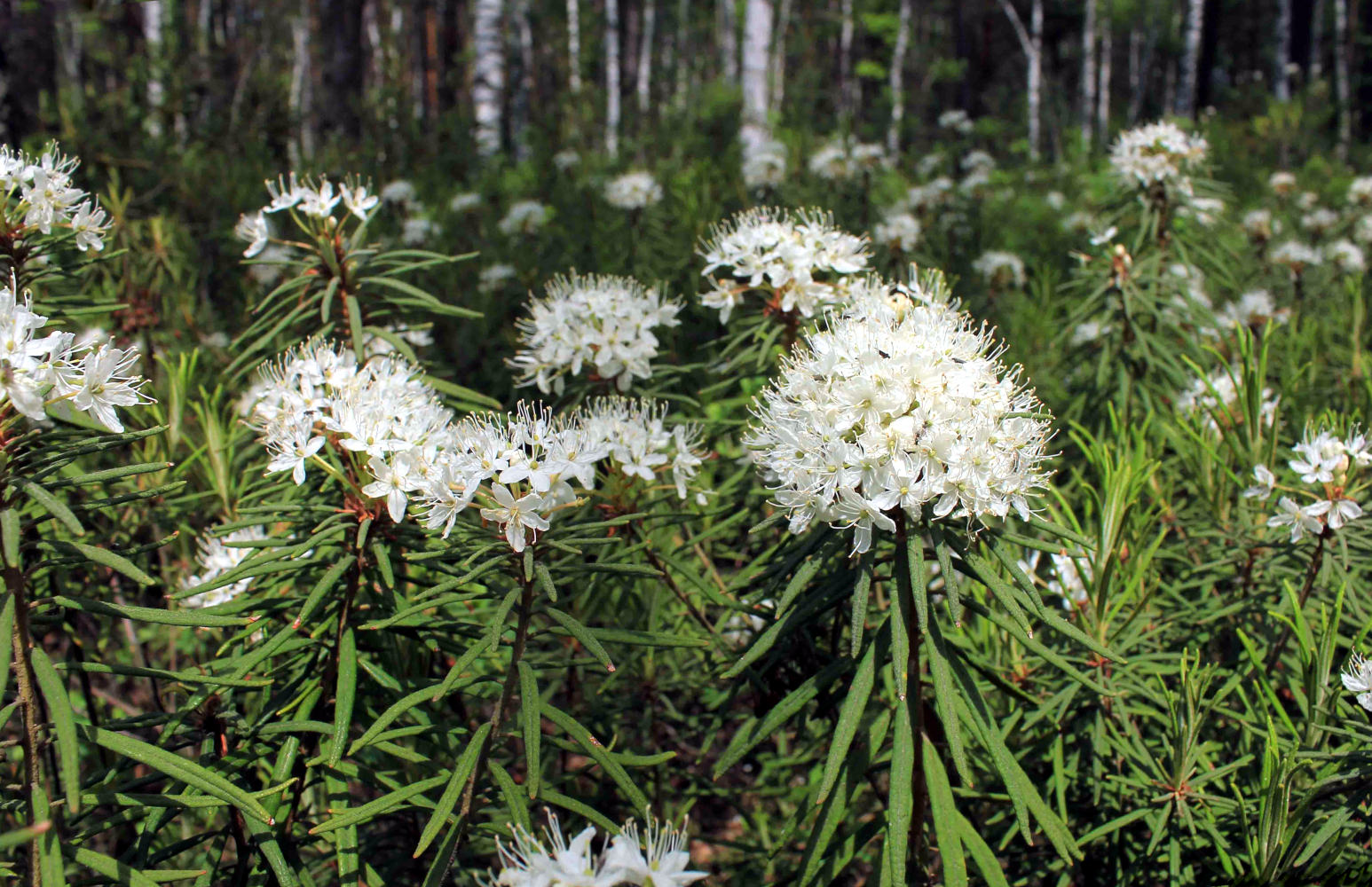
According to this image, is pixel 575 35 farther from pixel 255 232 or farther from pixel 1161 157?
pixel 255 232

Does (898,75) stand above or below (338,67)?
above

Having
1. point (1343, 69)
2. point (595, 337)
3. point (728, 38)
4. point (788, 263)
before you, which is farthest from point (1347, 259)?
point (1343, 69)

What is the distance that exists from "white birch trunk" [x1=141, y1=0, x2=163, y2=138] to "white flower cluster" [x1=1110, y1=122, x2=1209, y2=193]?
7728 mm

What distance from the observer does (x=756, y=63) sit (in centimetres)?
815

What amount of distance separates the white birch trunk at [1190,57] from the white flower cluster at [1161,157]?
15466 millimetres

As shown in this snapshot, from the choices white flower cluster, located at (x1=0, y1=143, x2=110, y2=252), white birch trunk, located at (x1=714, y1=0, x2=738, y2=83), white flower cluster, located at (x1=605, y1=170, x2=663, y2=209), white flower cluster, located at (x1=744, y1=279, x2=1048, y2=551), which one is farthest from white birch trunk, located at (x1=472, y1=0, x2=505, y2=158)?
white flower cluster, located at (x1=744, y1=279, x2=1048, y2=551)

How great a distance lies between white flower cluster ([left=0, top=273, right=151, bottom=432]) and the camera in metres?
1.27

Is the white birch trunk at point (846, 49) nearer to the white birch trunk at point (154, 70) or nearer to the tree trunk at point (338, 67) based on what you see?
the tree trunk at point (338, 67)

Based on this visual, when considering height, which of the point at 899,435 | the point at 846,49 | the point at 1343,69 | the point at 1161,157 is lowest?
the point at 899,435

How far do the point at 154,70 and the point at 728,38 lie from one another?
939cm

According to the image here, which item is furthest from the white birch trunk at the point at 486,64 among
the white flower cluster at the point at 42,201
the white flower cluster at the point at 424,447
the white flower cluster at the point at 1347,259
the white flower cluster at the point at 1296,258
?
the white flower cluster at the point at 424,447

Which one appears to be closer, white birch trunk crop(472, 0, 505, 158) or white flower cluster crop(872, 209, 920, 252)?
white flower cluster crop(872, 209, 920, 252)

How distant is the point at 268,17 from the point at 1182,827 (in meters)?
15.8

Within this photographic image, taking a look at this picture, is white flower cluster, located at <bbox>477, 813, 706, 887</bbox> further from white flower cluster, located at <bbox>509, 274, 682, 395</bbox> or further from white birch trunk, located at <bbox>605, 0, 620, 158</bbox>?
white birch trunk, located at <bbox>605, 0, 620, 158</bbox>
